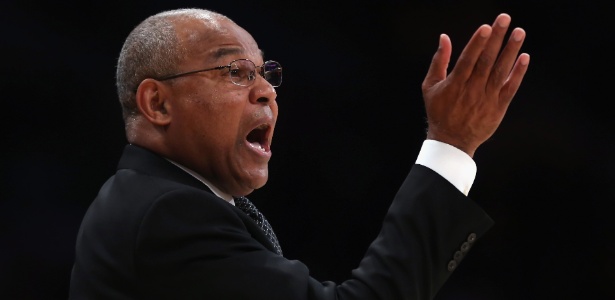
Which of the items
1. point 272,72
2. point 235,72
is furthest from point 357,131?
point 235,72

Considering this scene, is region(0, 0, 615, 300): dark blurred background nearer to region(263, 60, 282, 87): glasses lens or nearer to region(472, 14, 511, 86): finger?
region(263, 60, 282, 87): glasses lens

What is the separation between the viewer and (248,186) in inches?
60.7

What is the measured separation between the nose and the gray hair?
0.13 metres

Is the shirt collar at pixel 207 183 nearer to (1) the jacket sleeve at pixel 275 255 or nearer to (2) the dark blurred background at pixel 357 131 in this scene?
(1) the jacket sleeve at pixel 275 255

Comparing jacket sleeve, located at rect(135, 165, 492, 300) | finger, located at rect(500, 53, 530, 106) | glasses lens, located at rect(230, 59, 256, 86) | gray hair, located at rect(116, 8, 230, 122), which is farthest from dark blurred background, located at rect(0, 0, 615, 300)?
finger, located at rect(500, 53, 530, 106)

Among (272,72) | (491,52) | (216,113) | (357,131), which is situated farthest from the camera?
(357,131)

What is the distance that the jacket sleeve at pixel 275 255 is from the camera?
4.14 ft

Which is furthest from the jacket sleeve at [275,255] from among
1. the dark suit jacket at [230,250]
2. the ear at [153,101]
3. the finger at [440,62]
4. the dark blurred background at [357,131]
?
the dark blurred background at [357,131]

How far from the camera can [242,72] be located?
5.01 ft

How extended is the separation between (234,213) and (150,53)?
1.21 feet

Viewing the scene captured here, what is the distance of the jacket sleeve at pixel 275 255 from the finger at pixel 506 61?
17cm

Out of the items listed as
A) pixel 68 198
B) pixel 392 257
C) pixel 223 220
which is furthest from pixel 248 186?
pixel 68 198

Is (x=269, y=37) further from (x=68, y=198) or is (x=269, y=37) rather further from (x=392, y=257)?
→ (x=392, y=257)

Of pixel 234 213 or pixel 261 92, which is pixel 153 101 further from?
pixel 234 213
